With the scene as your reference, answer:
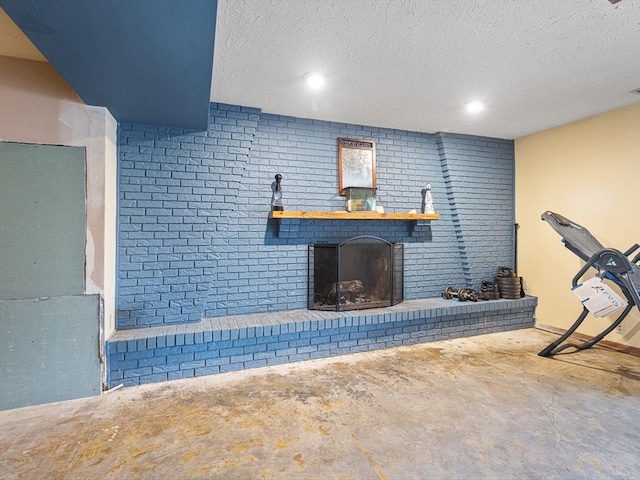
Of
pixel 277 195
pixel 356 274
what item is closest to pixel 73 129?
pixel 277 195

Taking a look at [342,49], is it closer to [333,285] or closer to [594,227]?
Result: [333,285]

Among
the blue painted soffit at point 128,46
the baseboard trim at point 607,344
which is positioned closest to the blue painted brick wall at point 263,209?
the blue painted soffit at point 128,46

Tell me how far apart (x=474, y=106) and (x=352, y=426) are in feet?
10.7

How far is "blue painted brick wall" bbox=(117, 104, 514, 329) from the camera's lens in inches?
122

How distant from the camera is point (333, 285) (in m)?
3.81

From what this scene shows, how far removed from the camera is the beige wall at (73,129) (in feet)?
8.07

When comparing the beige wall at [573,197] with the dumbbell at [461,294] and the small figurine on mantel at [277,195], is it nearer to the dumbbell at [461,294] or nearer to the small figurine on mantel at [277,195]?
the dumbbell at [461,294]

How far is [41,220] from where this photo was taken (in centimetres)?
254

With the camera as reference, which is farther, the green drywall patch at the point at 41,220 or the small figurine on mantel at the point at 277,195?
the small figurine on mantel at the point at 277,195

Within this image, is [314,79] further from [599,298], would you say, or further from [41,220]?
[599,298]

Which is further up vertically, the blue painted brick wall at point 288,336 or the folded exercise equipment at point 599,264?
the folded exercise equipment at point 599,264

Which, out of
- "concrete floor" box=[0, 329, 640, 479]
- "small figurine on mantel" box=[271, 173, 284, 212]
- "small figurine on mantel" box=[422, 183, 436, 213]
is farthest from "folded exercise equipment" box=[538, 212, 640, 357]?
"small figurine on mantel" box=[271, 173, 284, 212]

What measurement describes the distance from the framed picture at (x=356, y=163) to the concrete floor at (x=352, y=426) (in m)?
2.11

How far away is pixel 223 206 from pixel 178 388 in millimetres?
1689
